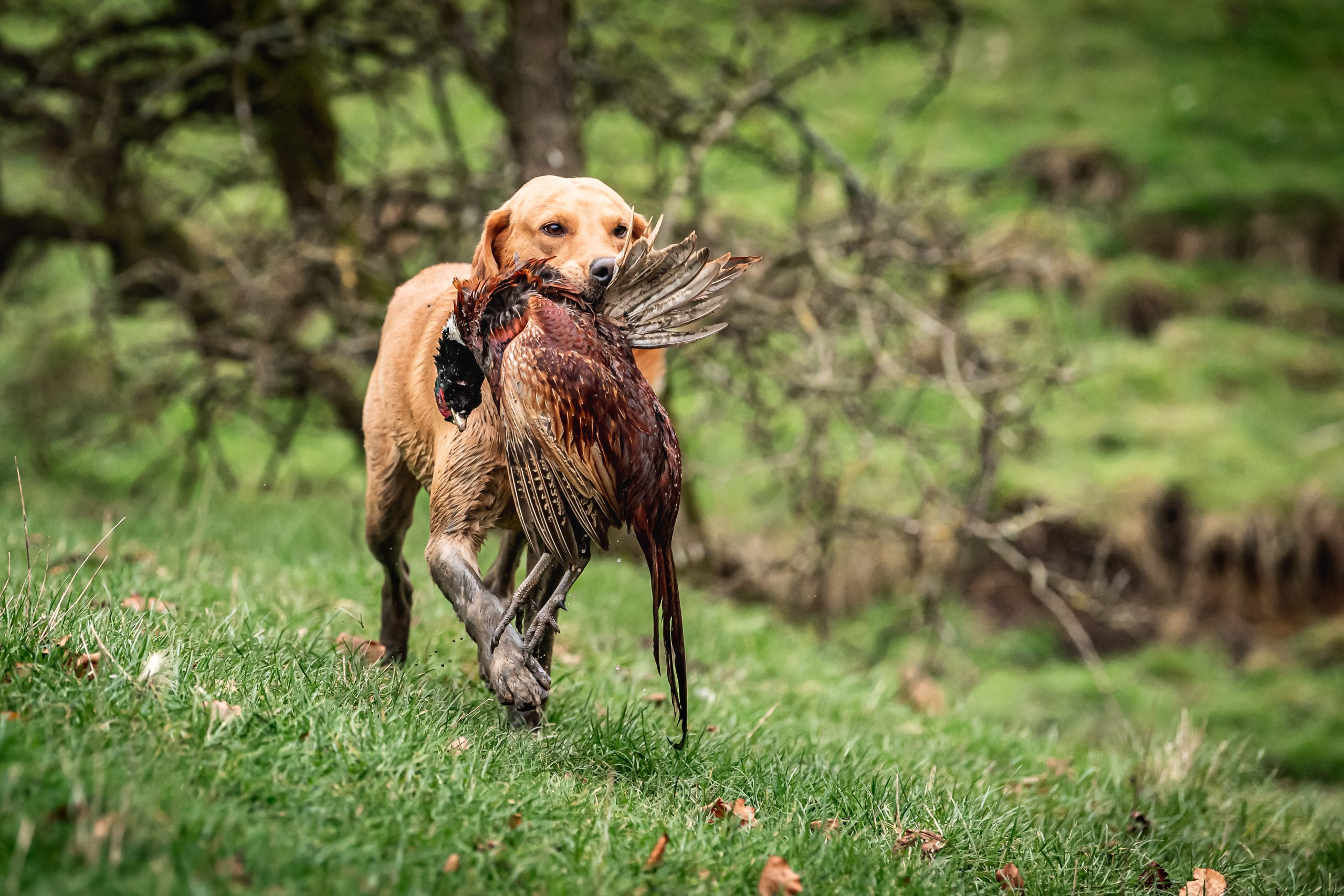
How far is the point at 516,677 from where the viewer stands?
2.99 metres

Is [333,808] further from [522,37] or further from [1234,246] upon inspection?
[1234,246]

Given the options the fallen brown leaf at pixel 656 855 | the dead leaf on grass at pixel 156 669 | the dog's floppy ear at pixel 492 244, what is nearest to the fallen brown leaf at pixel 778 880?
the fallen brown leaf at pixel 656 855

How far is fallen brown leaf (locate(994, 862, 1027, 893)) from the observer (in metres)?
3.05

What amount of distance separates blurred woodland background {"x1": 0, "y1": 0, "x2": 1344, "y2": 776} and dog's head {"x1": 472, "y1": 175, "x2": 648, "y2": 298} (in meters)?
2.97

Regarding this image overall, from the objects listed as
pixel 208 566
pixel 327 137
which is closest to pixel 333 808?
pixel 208 566

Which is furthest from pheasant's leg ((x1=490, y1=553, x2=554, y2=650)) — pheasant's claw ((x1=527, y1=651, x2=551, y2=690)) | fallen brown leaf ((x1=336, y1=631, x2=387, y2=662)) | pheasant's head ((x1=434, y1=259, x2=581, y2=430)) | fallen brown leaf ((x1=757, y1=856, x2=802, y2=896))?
fallen brown leaf ((x1=757, y1=856, x2=802, y2=896))

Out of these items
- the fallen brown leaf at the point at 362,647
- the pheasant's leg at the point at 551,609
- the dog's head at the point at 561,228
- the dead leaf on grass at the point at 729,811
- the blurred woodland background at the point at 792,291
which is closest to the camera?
the pheasant's leg at the point at 551,609

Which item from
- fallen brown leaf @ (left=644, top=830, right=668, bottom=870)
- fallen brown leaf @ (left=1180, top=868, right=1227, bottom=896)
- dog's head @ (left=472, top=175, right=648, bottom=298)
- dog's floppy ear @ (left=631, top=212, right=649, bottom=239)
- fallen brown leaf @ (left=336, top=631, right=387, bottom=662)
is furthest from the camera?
fallen brown leaf @ (left=336, top=631, right=387, bottom=662)

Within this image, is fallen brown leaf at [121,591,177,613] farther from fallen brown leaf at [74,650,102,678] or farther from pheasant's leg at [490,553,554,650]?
pheasant's leg at [490,553,554,650]

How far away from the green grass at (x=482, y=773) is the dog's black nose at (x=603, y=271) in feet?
4.58

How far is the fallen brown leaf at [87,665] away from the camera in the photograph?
2691 mm

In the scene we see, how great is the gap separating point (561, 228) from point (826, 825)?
2011 millimetres

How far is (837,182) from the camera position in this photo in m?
11.2

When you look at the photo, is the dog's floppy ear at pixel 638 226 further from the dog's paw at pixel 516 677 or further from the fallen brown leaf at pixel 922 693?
the fallen brown leaf at pixel 922 693
